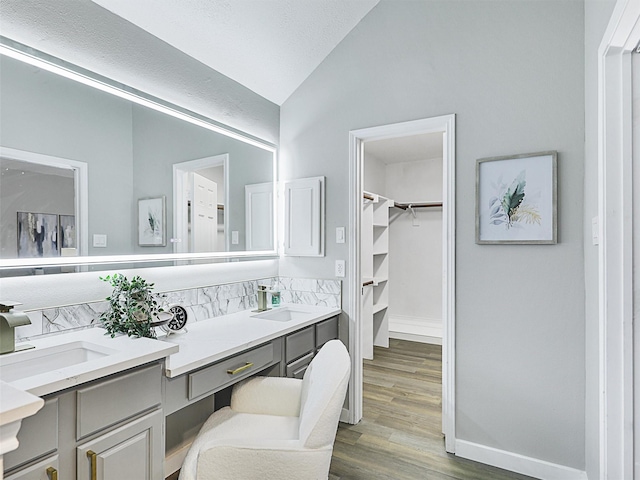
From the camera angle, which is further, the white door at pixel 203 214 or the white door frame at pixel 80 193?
the white door at pixel 203 214

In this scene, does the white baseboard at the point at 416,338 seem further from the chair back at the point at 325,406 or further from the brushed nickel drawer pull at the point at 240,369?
the chair back at the point at 325,406

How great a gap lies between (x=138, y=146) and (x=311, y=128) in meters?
1.27

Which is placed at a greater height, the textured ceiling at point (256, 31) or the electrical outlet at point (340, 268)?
the textured ceiling at point (256, 31)

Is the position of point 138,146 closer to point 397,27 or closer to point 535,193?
point 397,27

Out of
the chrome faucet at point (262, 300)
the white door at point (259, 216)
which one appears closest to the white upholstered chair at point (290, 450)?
the chrome faucet at point (262, 300)

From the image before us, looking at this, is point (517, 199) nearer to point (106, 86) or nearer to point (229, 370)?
point (229, 370)

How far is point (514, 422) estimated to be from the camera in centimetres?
213

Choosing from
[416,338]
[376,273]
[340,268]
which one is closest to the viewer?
[340,268]

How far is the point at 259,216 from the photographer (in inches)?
111

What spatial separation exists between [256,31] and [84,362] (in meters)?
2.10

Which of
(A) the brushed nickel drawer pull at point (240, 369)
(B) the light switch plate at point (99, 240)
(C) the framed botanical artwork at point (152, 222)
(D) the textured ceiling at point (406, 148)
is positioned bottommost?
(A) the brushed nickel drawer pull at point (240, 369)

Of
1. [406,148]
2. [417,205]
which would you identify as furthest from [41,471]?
[417,205]

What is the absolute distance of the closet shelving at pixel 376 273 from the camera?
406 centimetres
